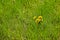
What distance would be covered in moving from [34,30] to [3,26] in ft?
1.40

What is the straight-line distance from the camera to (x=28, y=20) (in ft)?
9.49

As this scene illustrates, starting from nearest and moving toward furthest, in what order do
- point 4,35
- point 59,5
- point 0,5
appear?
point 4,35 → point 0,5 → point 59,5

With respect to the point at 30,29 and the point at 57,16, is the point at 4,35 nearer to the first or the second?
the point at 30,29

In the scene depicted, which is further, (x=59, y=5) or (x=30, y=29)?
(x=59, y=5)

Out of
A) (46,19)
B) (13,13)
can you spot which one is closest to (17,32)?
(13,13)

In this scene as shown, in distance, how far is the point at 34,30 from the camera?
9.25 ft

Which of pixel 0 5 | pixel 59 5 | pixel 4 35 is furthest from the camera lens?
pixel 59 5

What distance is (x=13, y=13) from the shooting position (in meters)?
2.88

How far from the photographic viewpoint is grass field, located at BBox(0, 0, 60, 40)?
276 cm

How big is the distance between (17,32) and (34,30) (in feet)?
0.78

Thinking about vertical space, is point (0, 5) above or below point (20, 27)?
above

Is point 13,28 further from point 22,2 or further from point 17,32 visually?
point 22,2

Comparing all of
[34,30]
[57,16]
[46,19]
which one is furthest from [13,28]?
[57,16]

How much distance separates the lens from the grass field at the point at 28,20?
9.04 feet
